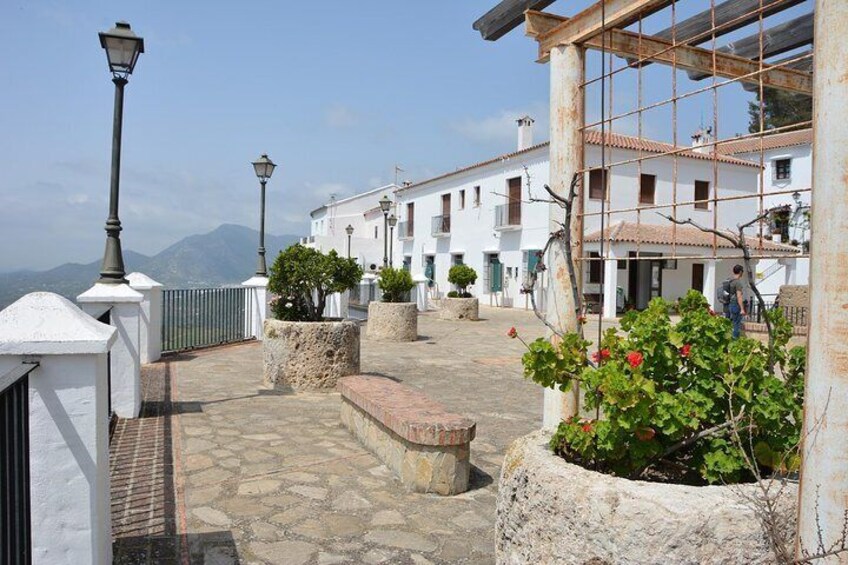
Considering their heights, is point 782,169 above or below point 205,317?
above

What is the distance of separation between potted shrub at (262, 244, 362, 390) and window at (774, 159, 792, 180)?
2706cm

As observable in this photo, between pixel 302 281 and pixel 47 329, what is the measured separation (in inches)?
212

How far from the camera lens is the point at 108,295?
19.8 feet

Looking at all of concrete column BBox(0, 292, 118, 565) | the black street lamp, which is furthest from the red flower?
the black street lamp

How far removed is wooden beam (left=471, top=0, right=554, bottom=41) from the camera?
10.9ft

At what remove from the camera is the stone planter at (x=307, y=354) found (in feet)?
23.8

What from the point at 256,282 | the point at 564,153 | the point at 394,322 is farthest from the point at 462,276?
the point at 564,153

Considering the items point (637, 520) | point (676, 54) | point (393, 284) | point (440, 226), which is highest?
point (440, 226)

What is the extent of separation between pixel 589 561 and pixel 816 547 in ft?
2.24

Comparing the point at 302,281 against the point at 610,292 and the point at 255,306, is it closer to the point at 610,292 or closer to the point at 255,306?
→ the point at 255,306

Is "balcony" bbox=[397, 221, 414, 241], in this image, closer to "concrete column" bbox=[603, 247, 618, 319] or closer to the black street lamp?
"concrete column" bbox=[603, 247, 618, 319]

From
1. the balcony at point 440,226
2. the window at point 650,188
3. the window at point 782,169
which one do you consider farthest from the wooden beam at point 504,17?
the window at point 782,169

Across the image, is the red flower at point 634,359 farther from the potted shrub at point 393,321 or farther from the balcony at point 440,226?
the balcony at point 440,226

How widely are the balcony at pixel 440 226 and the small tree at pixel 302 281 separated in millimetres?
23274
